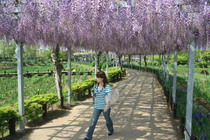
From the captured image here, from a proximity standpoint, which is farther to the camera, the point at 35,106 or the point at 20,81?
the point at 35,106

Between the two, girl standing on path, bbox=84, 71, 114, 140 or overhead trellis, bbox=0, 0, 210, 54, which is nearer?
overhead trellis, bbox=0, 0, 210, 54

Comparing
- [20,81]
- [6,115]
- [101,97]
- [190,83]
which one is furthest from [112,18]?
[6,115]

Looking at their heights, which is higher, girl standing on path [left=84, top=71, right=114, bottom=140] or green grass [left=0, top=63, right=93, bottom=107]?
Answer: girl standing on path [left=84, top=71, right=114, bottom=140]

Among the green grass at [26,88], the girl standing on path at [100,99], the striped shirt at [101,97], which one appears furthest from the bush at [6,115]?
the green grass at [26,88]

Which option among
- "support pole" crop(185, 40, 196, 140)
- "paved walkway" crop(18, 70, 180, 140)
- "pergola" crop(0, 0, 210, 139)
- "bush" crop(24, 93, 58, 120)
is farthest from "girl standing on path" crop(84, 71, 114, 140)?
"bush" crop(24, 93, 58, 120)

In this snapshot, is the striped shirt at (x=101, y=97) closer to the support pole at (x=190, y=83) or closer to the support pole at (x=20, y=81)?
the support pole at (x=190, y=83)

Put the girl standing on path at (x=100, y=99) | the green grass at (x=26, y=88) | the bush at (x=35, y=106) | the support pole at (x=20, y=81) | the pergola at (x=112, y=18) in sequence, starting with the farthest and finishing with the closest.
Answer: the green grass at (x=26, y=88) → the bush at (x=35, y=106) → the support pole at (x=20, y=81) → the girl standing on path at (x=100, y=99) → the pergola at (x=112, y=18)

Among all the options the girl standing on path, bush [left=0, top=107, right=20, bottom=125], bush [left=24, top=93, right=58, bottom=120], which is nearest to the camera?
the girl standing on path

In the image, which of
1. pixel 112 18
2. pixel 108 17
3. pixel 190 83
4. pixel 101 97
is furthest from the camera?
pixel 112 18

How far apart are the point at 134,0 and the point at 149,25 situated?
0.60 meters

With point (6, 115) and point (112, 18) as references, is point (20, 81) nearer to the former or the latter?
point (6, 115)

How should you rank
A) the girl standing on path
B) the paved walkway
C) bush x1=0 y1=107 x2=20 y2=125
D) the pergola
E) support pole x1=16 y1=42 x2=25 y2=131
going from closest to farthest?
the pergola < the girl standing on path < bush x1=0 y1=107 x2=20 y2=125 < the paved walkway < support pole x1=16 y1=42 x2=25 y2=131

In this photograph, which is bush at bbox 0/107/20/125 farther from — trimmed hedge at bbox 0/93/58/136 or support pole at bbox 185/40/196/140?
support pole at bbox 185/40/196/140

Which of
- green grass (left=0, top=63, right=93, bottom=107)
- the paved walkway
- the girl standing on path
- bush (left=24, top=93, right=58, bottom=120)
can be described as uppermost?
the girl standing on path
